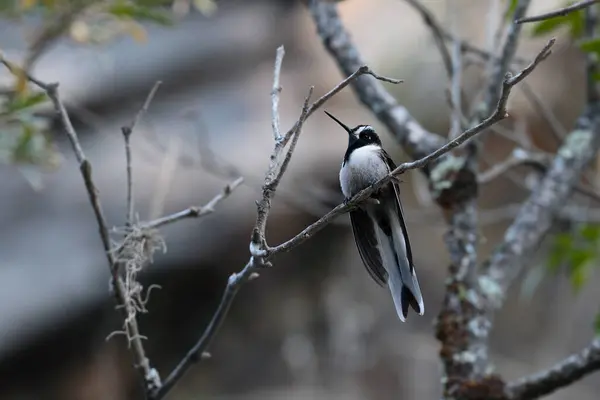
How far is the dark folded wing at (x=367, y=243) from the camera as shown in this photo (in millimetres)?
1453

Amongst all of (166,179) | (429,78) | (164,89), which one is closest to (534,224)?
(166,179)

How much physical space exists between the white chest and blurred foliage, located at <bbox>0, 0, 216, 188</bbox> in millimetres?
892

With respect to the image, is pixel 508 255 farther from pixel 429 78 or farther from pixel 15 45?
pixel 15 45

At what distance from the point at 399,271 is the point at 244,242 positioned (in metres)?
3.20

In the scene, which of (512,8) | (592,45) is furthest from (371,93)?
(592,45)

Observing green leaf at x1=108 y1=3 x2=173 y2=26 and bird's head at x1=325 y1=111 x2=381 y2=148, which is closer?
bird's head at x1=325 y1=111 x2=381 y2=148

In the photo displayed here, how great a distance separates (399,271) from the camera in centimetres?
147

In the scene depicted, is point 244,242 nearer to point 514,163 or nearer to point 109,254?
point 514,163

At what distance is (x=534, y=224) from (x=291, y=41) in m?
4.13

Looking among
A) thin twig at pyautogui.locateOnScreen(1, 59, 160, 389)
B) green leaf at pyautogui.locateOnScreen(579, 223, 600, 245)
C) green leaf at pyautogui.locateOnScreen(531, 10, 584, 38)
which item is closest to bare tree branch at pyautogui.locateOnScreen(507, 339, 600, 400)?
green leaf at pyautogui.locateOnScreen(579, 223, 600, 245)

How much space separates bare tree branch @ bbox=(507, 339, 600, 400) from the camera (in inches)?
66.8

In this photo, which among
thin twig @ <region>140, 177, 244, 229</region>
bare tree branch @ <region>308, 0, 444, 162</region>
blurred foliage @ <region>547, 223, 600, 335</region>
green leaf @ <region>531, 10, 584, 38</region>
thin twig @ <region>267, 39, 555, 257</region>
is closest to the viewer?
thin twig @ <region>267, 39, 555, 257</region>

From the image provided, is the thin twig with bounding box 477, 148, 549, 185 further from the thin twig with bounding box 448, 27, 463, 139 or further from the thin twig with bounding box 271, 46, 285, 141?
the thin twig with bounding box 271, 46, 285, 141

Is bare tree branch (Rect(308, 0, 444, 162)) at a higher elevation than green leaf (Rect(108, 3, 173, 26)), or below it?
below
